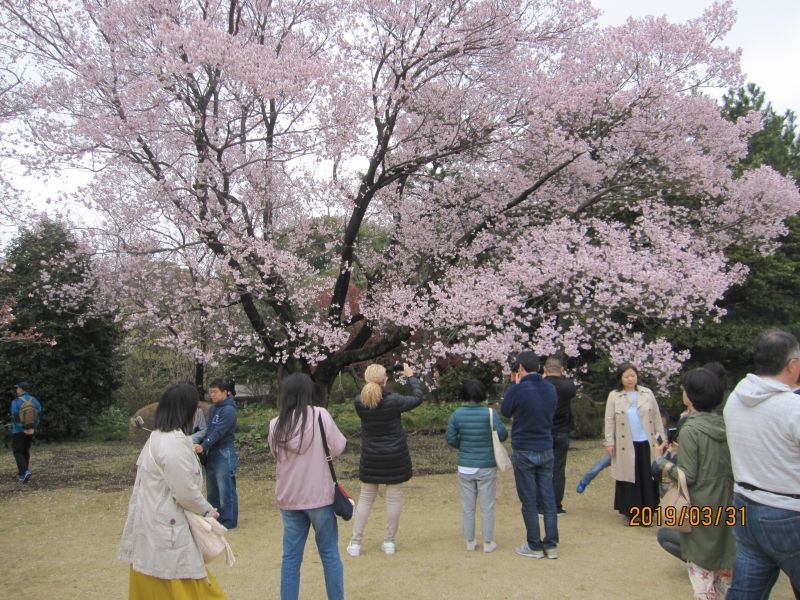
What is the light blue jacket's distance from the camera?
4.89 meters

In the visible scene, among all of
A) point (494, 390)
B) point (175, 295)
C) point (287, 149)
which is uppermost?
point (287, 149)

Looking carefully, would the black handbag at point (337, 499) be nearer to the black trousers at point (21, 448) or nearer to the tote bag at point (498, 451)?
the tote bag at point (498, 451)

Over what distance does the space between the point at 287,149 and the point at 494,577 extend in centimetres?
668

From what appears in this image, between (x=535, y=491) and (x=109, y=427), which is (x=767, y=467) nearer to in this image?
(x=535, y=491)

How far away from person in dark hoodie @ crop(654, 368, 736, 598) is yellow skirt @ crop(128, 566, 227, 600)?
2.57 metres

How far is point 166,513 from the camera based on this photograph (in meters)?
2.93

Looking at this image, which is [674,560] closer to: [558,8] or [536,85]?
[536,85]

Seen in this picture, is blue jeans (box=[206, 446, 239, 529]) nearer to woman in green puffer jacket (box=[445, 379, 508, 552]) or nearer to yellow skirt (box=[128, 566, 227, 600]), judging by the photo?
woman in green puffer jacket (box=[445, 379, 508, 552])

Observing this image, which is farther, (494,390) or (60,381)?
(494,390)

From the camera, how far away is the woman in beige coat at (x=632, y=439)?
19.1 feet

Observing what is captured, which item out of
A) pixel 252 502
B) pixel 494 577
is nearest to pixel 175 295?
pixel 252 502

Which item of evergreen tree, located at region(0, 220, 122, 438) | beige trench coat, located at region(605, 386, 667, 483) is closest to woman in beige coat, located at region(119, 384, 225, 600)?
beige trench coat, located at region(605, 386, 667, 483)

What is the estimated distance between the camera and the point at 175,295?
31.6ft
